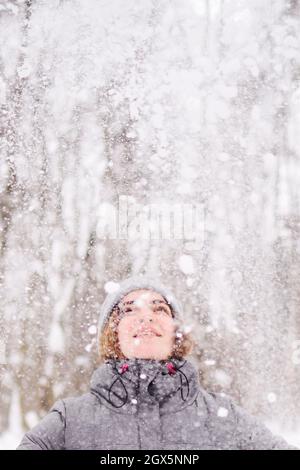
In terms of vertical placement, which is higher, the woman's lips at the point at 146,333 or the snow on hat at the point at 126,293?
the snow on hat at the point at 126,293

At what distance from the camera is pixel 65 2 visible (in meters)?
4.15

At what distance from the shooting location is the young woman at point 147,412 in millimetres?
1830

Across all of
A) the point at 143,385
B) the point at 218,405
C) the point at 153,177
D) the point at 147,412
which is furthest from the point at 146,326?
the point at 153,177

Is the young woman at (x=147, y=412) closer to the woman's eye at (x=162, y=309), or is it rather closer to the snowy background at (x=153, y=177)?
the woman's eye at (x=162, y=309)

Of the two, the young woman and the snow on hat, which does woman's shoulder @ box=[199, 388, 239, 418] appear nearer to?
the young woman

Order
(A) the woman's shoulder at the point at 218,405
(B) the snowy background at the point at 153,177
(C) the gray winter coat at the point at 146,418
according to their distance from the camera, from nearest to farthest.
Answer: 1. (C) the gray winter coat at the point at 146,418
2. (A) the woman's shoulder at the point at 218,405
3. (B) the snowy background at the point at 153,177

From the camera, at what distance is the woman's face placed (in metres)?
2.08

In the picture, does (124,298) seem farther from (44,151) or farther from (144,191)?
(44,151)

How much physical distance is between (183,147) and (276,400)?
2.65 metres

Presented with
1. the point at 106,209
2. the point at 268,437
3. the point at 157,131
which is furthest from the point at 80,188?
the point at 268,437

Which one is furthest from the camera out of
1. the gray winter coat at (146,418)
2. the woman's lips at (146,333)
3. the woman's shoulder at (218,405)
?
the woman's lips at (146,333)

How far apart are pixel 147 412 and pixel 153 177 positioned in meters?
2.52

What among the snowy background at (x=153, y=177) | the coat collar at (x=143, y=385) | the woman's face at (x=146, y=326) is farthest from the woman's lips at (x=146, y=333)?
the snowy background at (x=153, y=177)

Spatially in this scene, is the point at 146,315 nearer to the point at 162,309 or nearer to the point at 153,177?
the point at 162,309
